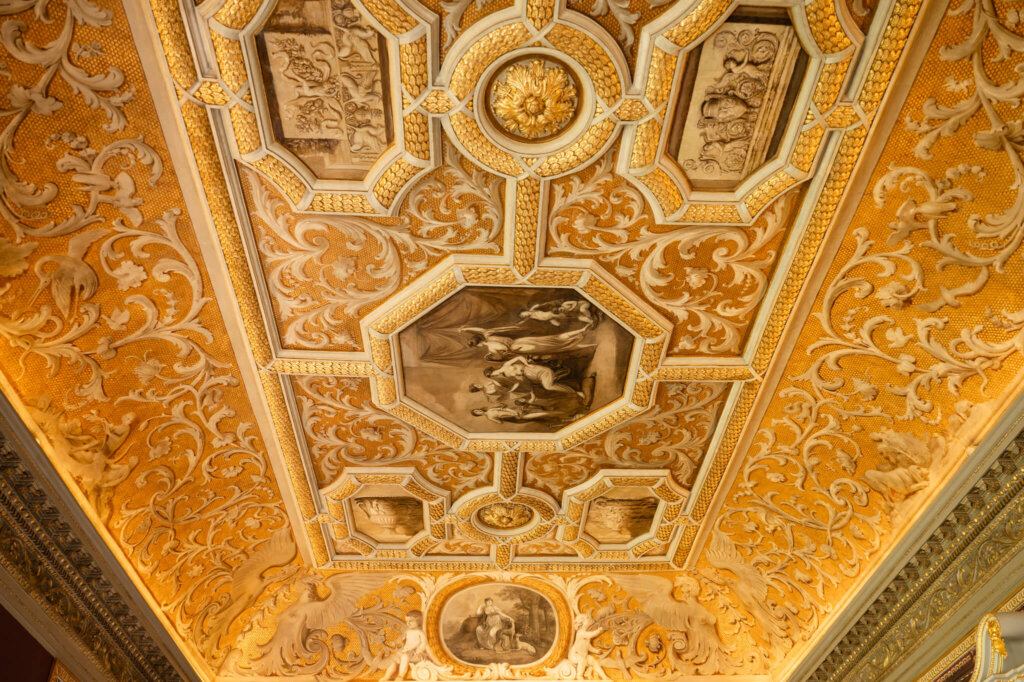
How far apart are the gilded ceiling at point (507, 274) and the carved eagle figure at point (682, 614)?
96 centimetres

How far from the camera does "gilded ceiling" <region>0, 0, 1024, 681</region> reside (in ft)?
13.6

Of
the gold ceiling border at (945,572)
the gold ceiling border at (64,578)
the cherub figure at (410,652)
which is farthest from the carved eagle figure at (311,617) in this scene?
the gold ceiling border at (945,572)

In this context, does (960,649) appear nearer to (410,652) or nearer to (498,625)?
(498,625)

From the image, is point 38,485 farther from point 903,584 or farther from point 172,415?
point 903,584

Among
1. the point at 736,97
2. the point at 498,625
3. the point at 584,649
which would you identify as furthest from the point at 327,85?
the point at 584,649

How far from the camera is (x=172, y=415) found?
6246mm

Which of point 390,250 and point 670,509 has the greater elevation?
point 390,250

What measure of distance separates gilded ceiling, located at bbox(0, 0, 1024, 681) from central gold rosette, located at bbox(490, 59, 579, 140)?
19 millimetres

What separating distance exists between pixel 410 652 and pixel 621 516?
3109mm

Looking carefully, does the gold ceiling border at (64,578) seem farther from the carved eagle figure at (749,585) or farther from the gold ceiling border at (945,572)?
the gold ceiling border at (945,572)

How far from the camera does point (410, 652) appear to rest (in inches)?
356

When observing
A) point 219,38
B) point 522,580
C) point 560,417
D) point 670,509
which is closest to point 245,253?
point 219,38

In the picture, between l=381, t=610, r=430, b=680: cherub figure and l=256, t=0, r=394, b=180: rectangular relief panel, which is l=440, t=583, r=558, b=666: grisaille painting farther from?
l=256, t=0, r=394, b=180: rectangular relief panel

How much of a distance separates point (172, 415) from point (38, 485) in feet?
3.84
